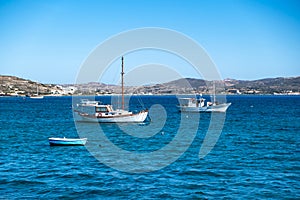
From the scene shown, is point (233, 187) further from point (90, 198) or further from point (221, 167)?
point (90, 198)

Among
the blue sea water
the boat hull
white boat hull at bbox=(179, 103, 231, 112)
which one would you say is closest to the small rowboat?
the boat hull

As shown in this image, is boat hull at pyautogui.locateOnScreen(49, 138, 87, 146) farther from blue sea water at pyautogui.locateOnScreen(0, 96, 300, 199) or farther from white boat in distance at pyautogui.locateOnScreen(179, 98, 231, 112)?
white boat in distance at pyautogui.locateOnScreen(179, 98, 231, 112)

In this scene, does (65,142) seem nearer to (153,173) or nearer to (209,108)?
(153,173)

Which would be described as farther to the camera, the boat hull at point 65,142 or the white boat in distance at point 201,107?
the white boat in distance at point 201,107

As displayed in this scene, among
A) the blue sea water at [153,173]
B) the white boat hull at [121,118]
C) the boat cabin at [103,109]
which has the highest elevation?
the boat cabin at [103,109]

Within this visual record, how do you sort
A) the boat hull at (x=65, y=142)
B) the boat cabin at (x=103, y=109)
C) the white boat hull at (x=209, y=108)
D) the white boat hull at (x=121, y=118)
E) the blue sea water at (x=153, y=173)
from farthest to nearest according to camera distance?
the white boat hull at (x=209, y=108)
the boat cabin at (x=103, y=109)
the white boat hull at (x=121, y=118)
the boat hull at (x=65, y=142)
the blue sea water at (x=153, y=173)

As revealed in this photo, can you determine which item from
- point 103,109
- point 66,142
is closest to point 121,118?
point 103,109

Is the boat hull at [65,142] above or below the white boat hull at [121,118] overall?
below

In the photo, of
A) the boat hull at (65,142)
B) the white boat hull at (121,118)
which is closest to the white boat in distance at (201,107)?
the white boat hull at (121,118)

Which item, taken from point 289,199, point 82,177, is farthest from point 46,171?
point 289,199

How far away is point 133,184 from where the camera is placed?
23.2 metres

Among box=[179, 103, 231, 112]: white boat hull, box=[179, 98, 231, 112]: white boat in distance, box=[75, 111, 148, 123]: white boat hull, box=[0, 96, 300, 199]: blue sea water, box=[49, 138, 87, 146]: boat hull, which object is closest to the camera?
box=[0, 96, 300, 199]: blue sea water

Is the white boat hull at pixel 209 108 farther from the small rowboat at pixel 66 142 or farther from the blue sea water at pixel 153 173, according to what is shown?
the small rowboat at pixel 66 142

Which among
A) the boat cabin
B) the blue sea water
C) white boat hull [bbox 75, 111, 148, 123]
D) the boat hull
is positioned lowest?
the blue sea water
